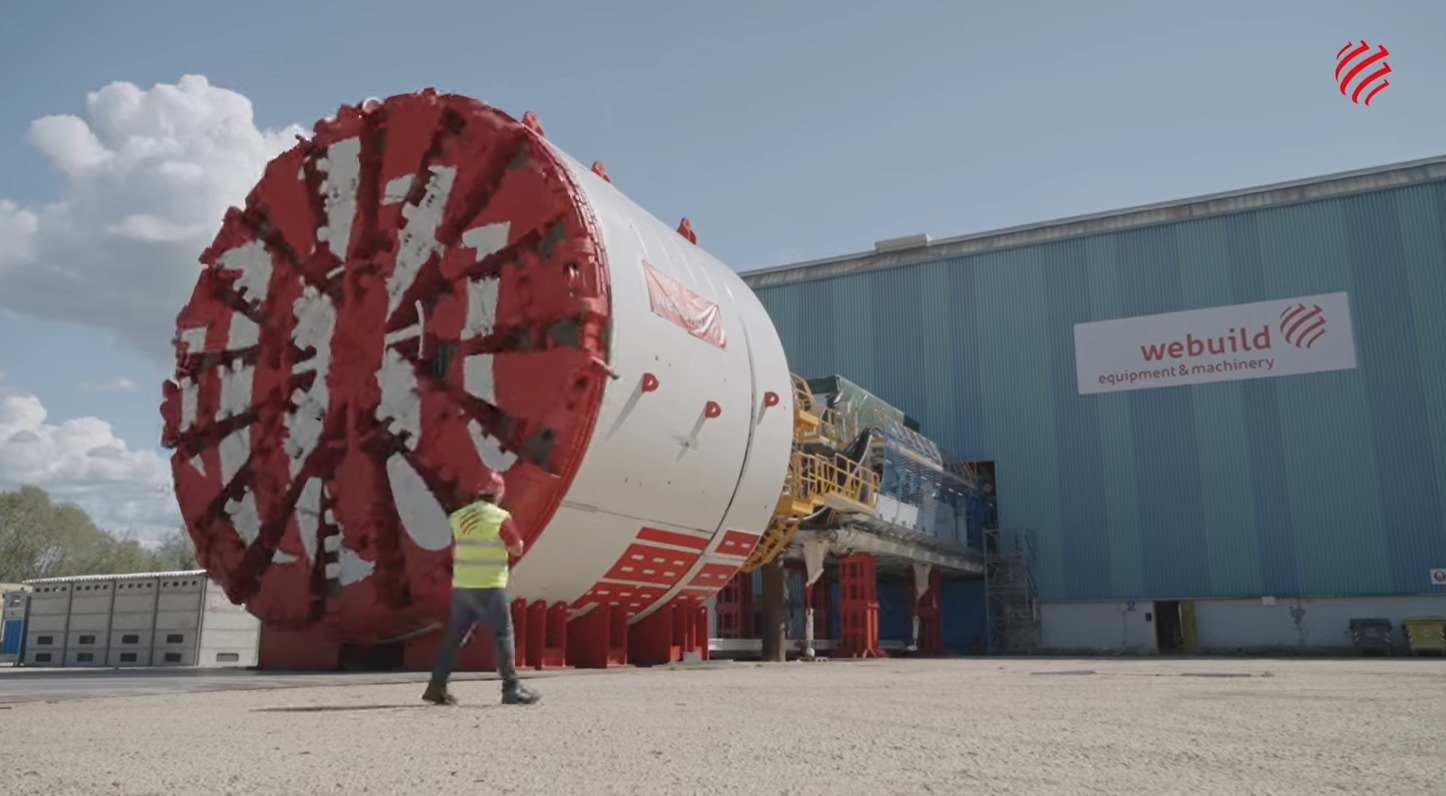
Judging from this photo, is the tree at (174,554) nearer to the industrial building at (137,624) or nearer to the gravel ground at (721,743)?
the industrial building at (137,624)

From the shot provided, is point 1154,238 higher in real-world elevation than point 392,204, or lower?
higher

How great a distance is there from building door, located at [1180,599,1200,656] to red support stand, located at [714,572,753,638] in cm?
1103

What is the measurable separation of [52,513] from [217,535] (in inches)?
1565

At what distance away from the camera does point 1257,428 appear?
24.7 metres

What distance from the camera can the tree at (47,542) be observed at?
1713 inches

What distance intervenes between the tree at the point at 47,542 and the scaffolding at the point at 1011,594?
31.3 metres

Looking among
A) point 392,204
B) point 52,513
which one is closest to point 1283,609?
point 392,204

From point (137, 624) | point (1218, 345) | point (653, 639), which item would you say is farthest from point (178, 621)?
point (1218, 345)

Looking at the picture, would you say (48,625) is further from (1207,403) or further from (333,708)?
(1207,403)

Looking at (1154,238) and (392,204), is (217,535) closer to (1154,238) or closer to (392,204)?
(392,204)

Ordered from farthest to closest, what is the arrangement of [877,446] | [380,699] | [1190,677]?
[877,446]
[1190,677]
[380,699]

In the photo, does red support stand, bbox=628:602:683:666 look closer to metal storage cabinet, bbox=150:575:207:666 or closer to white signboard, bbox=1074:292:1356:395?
metal storage cabinet, bbox=150:575:207:666

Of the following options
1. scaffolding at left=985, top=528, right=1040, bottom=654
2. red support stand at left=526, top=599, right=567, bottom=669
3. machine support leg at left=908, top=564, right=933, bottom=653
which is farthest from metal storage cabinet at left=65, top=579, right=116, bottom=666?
scaffolding at left=985, top=528, right=1040, bottom=654

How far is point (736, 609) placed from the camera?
1994 cm
